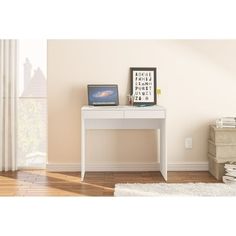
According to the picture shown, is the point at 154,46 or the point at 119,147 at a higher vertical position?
the point at 154,46

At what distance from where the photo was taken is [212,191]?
11.5 feet

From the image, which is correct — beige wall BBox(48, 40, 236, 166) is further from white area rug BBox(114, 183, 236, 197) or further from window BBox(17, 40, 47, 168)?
white area rug BBox(114, 183, 236, 197)

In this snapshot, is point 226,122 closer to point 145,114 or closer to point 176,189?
point 145,114

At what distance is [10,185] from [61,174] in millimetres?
682

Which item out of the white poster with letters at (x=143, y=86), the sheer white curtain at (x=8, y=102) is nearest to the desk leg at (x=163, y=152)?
the white poster with letters at (x=143, y=86)

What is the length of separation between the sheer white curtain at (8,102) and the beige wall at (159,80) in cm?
40

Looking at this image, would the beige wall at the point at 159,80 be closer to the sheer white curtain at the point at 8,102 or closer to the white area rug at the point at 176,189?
the sheer white curtain at the point at 8,102

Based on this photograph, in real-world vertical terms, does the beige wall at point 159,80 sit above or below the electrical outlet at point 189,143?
above

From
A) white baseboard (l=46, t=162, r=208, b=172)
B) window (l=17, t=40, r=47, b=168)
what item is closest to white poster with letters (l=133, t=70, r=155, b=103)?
white baseboard (l=46, t=162, r=208, b=172)

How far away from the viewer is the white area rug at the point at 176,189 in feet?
11.3

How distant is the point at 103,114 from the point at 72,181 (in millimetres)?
750

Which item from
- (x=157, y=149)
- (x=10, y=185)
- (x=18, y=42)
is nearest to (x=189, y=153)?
(x=157, y=149)

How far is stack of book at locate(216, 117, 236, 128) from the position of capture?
4100mm
